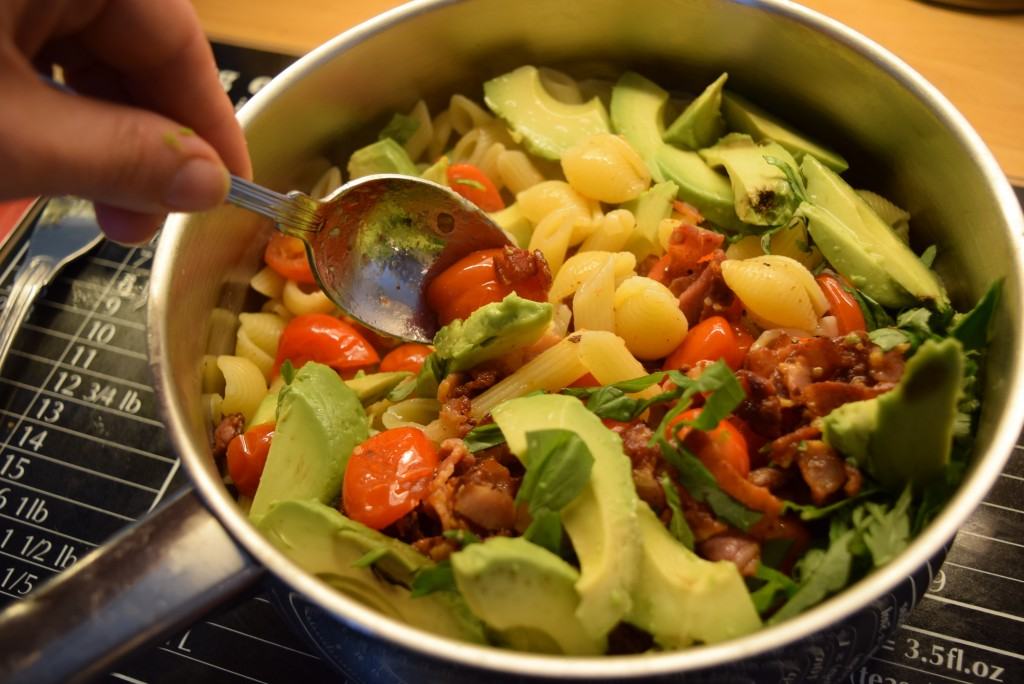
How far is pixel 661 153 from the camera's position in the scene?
5.79 feet

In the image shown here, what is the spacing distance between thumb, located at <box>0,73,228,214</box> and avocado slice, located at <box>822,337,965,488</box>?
0.93m

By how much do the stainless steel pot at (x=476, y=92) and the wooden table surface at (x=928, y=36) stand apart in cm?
65

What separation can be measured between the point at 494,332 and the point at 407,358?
0.32m

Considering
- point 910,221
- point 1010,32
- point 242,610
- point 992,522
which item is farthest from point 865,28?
point 242,610

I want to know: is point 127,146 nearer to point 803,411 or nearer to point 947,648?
point 803,411

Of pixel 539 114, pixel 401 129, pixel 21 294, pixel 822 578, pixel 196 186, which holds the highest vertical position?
pixel 196 186

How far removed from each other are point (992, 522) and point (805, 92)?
3.17 feet

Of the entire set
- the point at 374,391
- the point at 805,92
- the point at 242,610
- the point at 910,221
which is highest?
the point at 805,92

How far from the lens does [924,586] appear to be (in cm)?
111

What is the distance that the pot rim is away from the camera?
3.02ft

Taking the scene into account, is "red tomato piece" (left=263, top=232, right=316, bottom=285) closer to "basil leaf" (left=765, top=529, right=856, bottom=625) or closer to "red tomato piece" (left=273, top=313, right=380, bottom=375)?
"red tomato piece" (left=273, top=313, right=380, bottom=375)

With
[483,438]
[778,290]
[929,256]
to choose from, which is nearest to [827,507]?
[778,290]

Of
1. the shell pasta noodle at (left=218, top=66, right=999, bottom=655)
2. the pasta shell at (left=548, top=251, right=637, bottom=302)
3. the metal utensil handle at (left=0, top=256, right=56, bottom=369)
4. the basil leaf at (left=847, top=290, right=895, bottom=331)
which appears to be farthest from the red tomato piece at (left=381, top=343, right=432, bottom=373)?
the metal utensil handle at (left=0, top=256, right=56, bottom=369)

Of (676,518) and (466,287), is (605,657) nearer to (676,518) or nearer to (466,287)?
(676,518)
